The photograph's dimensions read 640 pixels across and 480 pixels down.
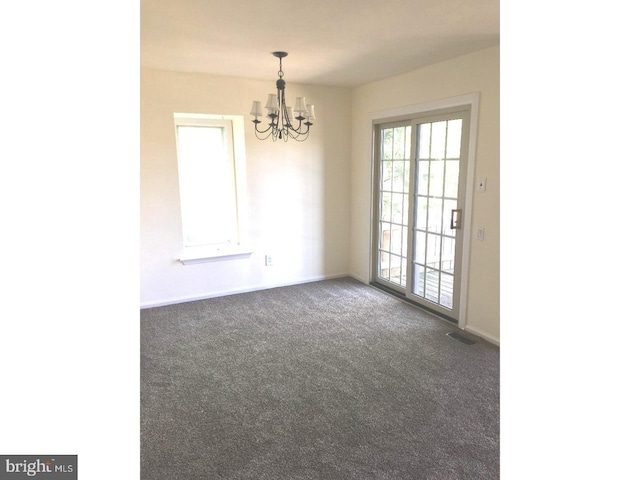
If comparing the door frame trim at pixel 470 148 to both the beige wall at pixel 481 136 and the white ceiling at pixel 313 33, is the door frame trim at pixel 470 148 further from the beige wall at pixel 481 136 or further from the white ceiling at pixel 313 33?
the white ceiling at pixel 313 33

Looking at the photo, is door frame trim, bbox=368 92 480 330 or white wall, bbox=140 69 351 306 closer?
door frame trim, bbox=368 92 480 330

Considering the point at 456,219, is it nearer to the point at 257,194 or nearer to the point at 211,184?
the point at 257,194

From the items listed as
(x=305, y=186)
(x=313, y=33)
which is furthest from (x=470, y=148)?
(x=305, y=186)

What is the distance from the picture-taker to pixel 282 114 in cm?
427

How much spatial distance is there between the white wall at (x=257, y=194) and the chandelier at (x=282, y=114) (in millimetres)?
91

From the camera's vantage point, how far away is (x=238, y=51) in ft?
11.0

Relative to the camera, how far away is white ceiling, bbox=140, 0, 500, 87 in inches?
94.6

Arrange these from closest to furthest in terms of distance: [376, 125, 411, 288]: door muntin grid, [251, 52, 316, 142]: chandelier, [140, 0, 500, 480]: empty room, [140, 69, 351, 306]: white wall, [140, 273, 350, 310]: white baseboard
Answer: [140, 0, 500, 480]: empty room → [251, 52, 316, 142]: chandelier → [140, 69, 351, 306]: white wall → [140, 273, 350, 310]: white baseboard → [376, 125, 411, 288]: door muntin grid

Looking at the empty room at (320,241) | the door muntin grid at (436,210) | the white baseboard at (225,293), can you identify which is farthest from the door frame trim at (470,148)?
the white baseboard at (225,293)

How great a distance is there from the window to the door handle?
7.43 feet

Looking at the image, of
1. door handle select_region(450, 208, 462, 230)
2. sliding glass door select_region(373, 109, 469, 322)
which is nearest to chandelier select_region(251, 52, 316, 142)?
sliding glass door select_region(373, 109, 469, 322)

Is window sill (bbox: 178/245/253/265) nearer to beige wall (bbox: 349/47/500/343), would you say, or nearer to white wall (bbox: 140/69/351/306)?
white wall (bbox: 140/69/351/306)

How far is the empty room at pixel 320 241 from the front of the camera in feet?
7.74
